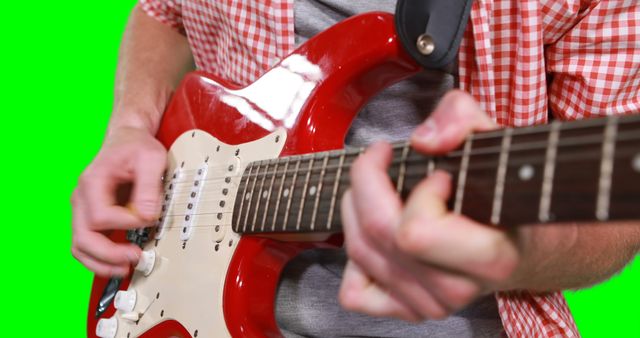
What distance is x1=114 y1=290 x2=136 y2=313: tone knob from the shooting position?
0.81m

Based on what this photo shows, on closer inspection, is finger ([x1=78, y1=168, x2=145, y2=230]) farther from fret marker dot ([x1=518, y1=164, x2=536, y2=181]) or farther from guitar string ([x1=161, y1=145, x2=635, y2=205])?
fret marker dot ([x1=518, y1=164, x2=536, y2=181])

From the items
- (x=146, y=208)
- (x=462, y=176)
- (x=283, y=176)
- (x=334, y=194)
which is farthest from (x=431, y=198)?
(x=146, y=208)

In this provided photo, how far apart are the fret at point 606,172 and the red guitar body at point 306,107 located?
1.05ft

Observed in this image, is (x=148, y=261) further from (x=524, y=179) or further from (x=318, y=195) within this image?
(x=524, y=179)

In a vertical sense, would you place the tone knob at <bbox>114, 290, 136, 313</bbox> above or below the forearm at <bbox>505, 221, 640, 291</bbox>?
below

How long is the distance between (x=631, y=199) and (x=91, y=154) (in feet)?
5.23

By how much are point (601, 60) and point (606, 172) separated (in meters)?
0.38

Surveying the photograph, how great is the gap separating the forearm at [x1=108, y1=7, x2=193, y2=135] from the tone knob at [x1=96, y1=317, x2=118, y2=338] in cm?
31

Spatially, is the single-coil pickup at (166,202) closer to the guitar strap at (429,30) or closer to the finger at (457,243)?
the guitar strap at (429,30)

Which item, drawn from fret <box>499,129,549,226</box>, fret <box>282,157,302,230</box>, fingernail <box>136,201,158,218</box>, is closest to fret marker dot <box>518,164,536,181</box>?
fret <box>499,129,549,226</box>

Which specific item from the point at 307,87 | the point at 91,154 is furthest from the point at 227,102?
the point at 91,154

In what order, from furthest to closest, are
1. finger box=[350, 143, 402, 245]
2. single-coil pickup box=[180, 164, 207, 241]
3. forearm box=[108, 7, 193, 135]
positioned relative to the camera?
1. forearm box=[108, 7, 193, 135]
2. single-coil pickup box=[180, 164, 207, 241]
3. finger box=[350, 143, 402, 245]

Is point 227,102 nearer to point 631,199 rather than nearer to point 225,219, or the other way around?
point 225,219

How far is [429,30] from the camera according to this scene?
0.64 meters
